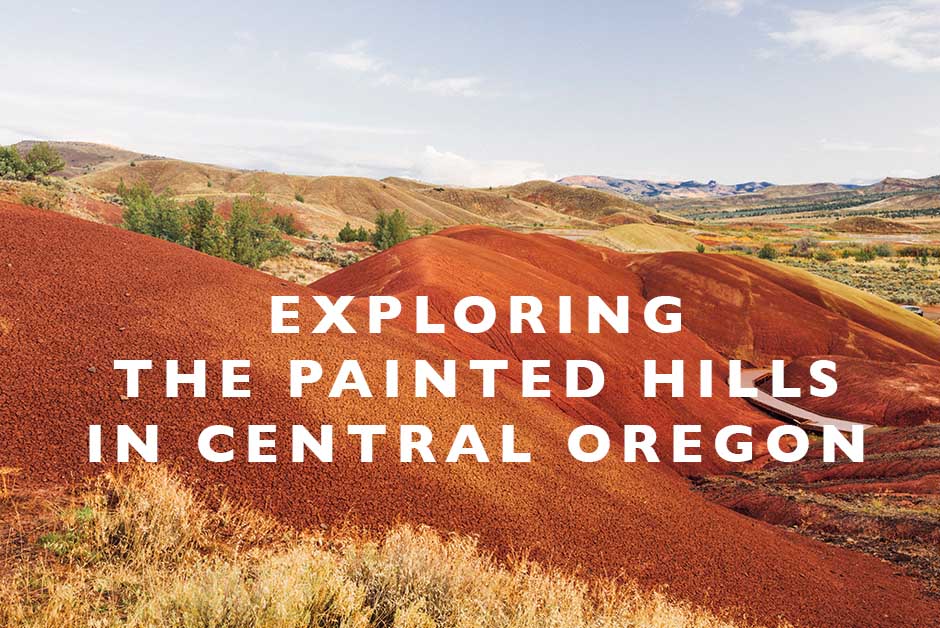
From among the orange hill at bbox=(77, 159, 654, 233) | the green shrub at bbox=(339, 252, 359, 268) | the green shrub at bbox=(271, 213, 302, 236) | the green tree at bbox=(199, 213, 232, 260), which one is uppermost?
the orange hill at bbox=(77, 159, 654, 233)

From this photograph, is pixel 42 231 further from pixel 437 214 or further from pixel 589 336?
pixel 437 214

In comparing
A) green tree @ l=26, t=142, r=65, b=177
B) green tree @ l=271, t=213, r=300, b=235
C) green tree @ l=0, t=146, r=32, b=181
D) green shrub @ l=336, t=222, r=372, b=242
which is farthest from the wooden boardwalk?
green tree @ l=26, t=142, r=65, b=177

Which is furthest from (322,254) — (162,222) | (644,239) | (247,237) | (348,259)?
(644,239)

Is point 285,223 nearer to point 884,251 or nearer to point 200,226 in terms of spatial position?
point 200,226

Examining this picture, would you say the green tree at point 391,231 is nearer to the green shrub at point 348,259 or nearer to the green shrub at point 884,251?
the green shrub at point 348,259

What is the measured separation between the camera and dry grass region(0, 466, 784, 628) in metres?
3.98

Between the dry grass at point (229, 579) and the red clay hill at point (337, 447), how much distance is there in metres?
0.79

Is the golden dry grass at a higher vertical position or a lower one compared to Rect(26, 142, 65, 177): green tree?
lower

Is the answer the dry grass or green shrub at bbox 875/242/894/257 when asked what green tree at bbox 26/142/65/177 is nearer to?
the dry grass

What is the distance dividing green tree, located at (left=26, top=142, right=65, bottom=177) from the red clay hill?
4190 cm

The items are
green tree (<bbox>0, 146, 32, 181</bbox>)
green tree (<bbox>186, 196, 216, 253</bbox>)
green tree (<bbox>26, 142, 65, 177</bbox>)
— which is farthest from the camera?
green tree (<bbox>26, 142, 65, 177</bbox>)

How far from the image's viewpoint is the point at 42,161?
4638 centimetres

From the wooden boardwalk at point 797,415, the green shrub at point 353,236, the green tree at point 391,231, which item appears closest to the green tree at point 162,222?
the green tree at point 391,231

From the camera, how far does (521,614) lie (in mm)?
4543
